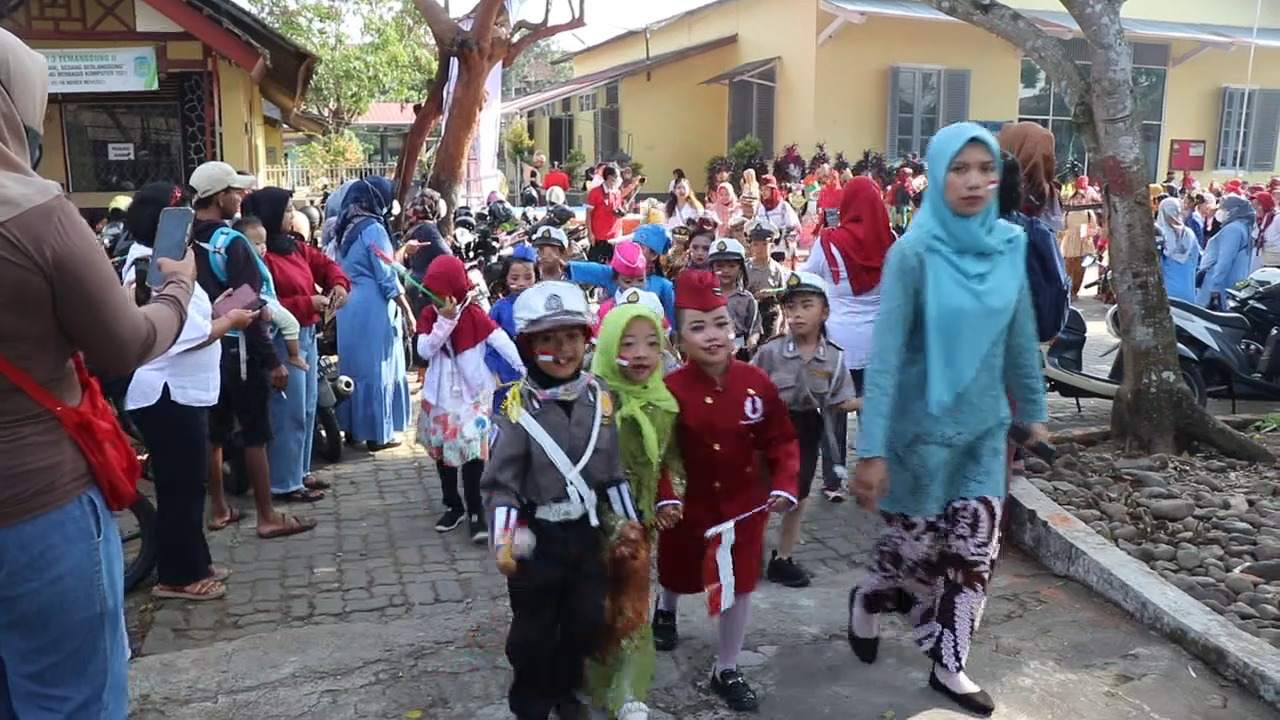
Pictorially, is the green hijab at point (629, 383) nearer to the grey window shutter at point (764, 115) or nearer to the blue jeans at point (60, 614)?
the blue jeans at point (60, 614)

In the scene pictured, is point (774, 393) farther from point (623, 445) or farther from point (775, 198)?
point (775, 198)

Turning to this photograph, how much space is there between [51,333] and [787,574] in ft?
11.3

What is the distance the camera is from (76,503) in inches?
91.0

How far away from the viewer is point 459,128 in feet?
32.9

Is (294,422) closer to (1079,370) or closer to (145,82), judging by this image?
(1079,370)

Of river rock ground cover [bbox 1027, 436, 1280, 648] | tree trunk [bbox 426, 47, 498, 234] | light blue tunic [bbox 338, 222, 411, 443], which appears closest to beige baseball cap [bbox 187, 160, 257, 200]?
light blue tunic [bbox 338, 222, 411, 443]

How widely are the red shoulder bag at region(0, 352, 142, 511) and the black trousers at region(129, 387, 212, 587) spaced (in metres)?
2.11

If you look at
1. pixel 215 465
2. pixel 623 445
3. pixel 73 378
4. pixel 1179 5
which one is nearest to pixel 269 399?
pixel 215 465

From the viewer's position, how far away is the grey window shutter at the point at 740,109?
2325 cm

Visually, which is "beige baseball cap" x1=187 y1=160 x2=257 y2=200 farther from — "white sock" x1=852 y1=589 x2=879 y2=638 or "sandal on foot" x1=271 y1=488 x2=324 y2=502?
"white sock" x1=852 y1=589 x2=879 y2=638

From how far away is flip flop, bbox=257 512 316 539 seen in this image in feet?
18.1

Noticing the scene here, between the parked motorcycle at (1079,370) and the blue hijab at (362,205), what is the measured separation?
4797 millimetres

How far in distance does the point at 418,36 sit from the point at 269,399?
3572 centimetres

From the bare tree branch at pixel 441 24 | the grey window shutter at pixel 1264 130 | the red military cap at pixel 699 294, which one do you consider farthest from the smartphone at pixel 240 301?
the grey window shutter at pixel 1264 130
